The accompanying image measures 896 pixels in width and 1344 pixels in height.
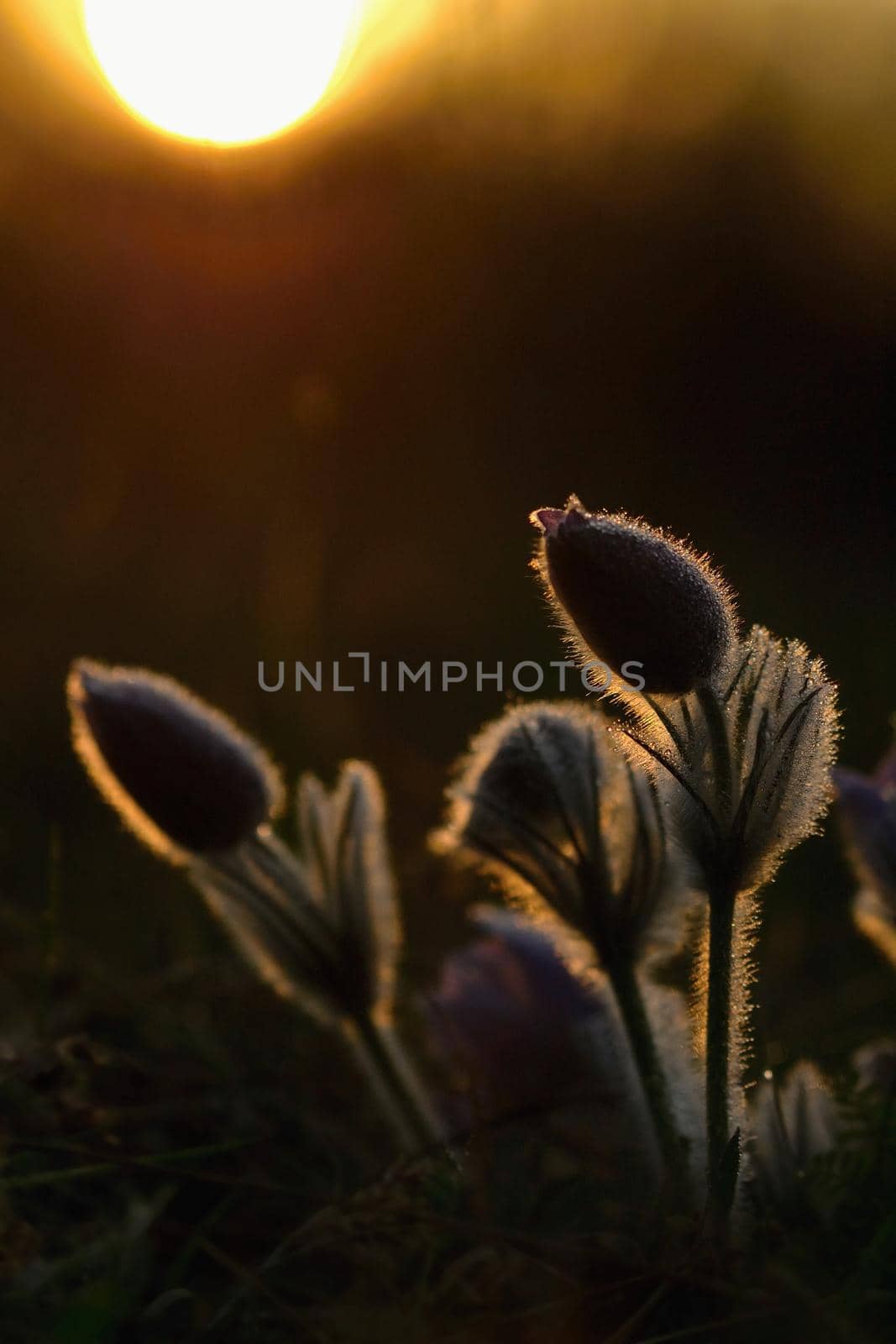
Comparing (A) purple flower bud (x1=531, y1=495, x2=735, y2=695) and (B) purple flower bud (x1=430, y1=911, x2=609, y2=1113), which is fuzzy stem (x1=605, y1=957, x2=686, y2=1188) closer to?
(B) purple flower bud (x1=430, y1=911, x2=609, y2=1113)

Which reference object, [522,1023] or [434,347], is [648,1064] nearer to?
[522,1023]

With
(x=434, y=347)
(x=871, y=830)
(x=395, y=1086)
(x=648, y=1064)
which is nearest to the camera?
(x=648, y=1064)

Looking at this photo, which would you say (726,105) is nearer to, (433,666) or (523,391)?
(523,391)

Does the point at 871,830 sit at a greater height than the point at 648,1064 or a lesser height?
greater

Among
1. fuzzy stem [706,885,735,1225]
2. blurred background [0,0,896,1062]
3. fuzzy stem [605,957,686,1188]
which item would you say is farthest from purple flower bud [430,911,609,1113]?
blurred background [0,0,896,1062]

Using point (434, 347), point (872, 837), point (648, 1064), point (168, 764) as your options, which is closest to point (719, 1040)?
point (648, 1064)

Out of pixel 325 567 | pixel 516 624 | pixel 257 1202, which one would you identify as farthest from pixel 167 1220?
pixel 325 567

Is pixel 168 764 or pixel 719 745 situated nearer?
pixel 719 745
